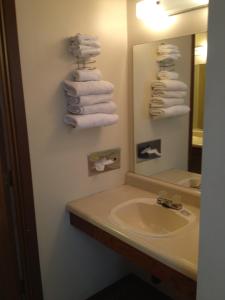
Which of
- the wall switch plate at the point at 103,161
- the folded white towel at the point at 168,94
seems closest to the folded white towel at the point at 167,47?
the folded white towel at the point at 168,94

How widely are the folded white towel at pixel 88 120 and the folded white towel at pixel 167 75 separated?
0.42 metres

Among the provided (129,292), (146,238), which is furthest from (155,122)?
(129,292)

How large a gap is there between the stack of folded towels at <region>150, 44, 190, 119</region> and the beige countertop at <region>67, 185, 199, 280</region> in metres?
0.56

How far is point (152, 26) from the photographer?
5.56 ft

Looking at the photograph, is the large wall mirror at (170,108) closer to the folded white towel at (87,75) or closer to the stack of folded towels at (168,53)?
the stack of folded towels at (168,53)

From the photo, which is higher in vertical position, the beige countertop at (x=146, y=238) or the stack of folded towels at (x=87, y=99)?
the stack of folded towels at (x=87, y=99)

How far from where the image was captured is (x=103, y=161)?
182 cm

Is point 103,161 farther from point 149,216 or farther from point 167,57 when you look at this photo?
point 167,57

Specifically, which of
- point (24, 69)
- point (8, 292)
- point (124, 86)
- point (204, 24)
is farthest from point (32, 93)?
point (8, 292)

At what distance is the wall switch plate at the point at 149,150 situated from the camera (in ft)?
6.15

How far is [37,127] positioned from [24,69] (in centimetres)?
31

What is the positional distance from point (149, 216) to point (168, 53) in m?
1.00

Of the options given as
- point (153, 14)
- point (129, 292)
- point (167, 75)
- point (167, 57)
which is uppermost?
point (153, 14)

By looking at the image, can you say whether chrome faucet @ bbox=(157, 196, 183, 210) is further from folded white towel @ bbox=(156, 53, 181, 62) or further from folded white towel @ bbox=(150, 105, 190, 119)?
folded white towel @ bbox=(156, 53, 181, 62)
